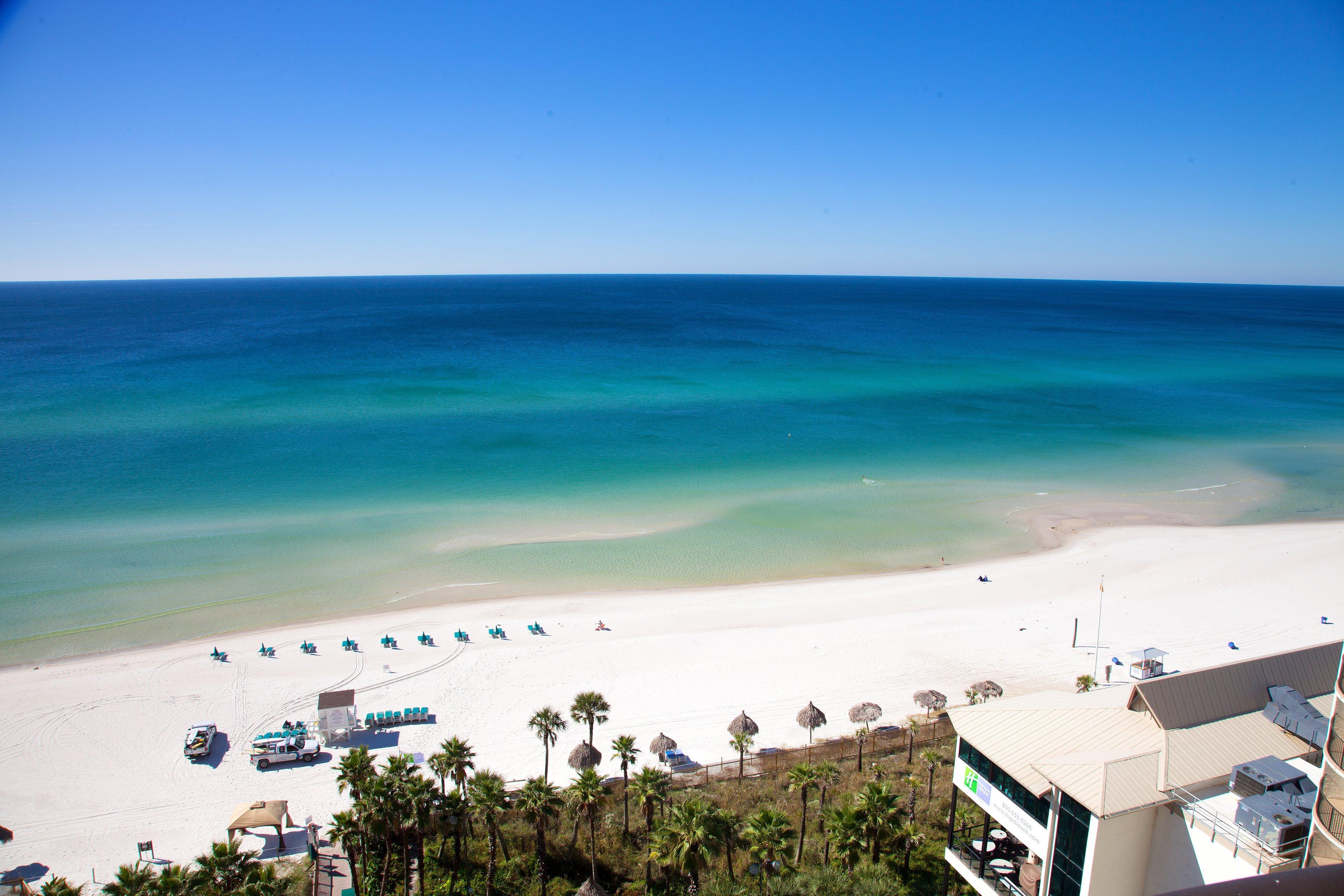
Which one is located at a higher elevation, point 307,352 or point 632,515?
point 307,352

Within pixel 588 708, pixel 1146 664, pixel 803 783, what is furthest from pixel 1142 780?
pixel 1146 664

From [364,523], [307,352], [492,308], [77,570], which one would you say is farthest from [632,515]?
[492,308]

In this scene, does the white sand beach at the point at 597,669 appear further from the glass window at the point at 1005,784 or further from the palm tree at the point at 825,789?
the glass window at the point at 1005,784

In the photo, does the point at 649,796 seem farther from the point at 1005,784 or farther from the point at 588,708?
the point at 1005,784

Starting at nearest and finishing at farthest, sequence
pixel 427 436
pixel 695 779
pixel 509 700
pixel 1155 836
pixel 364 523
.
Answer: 1. pixel 1155 836
2. pixel 695 779
3. pixel 509 700
4. pixel 364 523
5. pixel 427 436

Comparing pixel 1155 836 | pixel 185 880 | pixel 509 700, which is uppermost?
pixel 1155 836

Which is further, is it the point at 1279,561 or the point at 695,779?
the point at 1279,561

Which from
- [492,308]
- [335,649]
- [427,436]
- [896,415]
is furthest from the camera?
[492,308]

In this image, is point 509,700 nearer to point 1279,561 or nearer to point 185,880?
point 185,880
